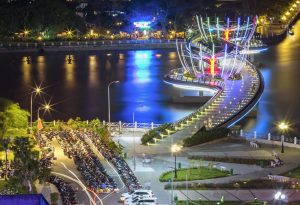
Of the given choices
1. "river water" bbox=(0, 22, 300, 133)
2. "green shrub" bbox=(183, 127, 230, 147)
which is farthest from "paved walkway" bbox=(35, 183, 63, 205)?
"river water" bbox=(0, 22, 300, 133)

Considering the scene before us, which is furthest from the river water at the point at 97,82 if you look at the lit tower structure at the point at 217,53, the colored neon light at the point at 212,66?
the colored neon light at the point at 212,66

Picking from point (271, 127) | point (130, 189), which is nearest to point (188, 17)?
point (271, 127)

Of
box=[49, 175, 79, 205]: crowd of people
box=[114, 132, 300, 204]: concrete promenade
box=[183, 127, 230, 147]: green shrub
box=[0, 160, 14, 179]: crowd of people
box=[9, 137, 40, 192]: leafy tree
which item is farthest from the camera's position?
box=[183, 127, 230, 147]: green shrub

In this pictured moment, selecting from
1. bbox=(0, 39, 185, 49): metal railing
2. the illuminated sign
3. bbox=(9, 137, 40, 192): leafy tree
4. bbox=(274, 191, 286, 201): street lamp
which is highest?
the illuminated sign

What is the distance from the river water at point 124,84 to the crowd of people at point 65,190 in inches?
783

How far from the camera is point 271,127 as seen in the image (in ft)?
162

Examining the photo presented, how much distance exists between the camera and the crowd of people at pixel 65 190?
29.0 m

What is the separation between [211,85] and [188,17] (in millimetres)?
51303

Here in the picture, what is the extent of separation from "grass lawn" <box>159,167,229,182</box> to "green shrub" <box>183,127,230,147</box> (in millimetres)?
5184

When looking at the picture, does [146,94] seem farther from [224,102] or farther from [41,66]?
[41,66]

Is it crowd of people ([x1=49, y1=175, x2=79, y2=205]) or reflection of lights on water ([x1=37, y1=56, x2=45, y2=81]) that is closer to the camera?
crowd of people ([x1=49, y1=175, x2=79, y2=205])

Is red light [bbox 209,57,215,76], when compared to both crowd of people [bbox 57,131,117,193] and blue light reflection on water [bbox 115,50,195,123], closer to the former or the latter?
blue light reflection on water [bbox 115,50,195,123]

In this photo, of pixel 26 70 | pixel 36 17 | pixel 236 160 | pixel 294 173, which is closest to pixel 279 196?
pixel 294 173

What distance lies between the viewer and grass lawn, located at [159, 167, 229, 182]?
→ 3275 centimetres
